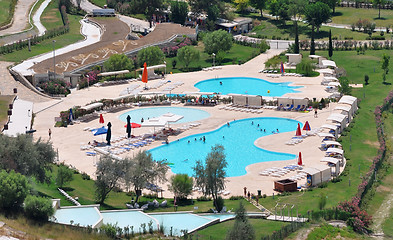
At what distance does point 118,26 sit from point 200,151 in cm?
4702

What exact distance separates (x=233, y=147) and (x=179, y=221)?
764 inches

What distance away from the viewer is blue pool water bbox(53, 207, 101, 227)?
39969 mm

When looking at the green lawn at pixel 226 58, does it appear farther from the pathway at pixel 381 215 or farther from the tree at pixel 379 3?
the pathway at pixel 381 215

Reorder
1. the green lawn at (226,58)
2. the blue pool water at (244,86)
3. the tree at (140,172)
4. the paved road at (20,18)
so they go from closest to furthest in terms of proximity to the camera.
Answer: the tree at (140,172) → the blue pool water at (244,86) → the green lawn at (226,58) → the paved road at (20,18)

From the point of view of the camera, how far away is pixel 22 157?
4459 centimetres

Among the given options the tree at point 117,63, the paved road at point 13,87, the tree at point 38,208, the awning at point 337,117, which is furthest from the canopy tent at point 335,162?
the tree at point 117,63

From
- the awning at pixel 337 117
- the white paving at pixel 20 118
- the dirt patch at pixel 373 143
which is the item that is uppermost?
the white paving at pixel 20 118

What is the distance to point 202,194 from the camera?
162ft

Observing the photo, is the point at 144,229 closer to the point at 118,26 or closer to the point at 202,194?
the point at 202,194

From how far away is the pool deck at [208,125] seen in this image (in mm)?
54094

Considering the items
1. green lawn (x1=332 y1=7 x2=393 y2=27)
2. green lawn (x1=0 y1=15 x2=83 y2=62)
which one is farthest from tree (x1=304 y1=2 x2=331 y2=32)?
green lawn (x1=0 y1=15 x2=83 y2=62)

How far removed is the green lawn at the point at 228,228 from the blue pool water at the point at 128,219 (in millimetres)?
2688

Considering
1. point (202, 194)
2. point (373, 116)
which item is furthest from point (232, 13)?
point (202, 194)

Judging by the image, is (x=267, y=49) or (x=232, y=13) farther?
(x=232, y=13)
